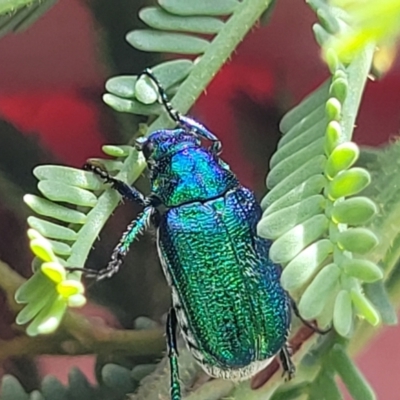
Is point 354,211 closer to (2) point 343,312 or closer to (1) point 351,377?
(2) point 343,312

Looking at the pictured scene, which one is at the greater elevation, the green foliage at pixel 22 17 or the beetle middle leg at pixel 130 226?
the green foliage at pixel 22 17

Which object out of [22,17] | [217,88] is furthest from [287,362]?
[217,88]

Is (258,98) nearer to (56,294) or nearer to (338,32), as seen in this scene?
(338,32)

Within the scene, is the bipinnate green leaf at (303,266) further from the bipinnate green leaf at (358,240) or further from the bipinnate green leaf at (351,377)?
the bipinnate green leaf at (351,377)

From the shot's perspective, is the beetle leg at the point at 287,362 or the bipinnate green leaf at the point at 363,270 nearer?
the bipinnate green leaf at the point at 363,270

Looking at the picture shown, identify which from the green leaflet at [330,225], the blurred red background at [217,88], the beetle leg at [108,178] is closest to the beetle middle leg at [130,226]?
the beetle leg at [108,178]

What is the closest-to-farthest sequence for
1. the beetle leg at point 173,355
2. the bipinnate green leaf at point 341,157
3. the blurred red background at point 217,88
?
the bipinnate green leaf at point 341,157
the beetle leg at point 173,355
the blurred red background at point 217,88
